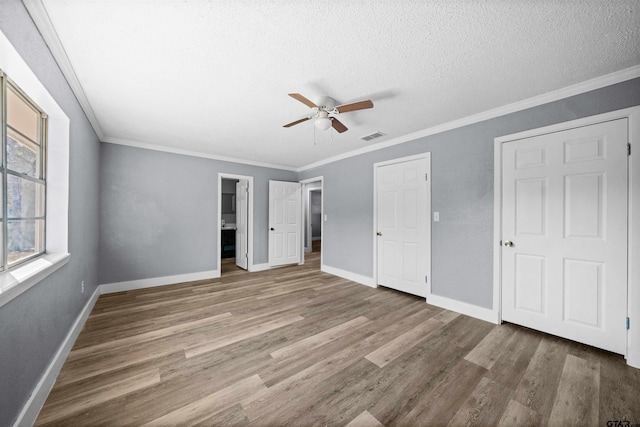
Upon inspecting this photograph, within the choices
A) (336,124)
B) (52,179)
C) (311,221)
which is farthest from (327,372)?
(311,221)

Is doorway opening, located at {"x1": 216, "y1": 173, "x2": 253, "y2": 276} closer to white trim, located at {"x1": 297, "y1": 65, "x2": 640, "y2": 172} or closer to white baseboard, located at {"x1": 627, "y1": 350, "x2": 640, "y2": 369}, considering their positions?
white trim, located at {"x1": 297, "y1": 65, "x2": 640, "y2": 172}

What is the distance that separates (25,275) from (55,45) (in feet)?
5.19

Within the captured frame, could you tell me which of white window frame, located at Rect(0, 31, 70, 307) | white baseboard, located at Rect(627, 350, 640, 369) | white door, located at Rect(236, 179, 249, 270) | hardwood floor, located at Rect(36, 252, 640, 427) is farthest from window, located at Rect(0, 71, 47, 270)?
white baseboard, located at Rect(627, 350, 640, 369)

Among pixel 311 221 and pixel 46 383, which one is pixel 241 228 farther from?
pixel 46 383

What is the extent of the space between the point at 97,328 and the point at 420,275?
4.04 meters

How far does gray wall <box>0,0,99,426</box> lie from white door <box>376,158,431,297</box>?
12.4ft

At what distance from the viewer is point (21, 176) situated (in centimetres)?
156

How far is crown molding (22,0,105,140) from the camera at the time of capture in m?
1.34

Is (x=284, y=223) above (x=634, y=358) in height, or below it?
above

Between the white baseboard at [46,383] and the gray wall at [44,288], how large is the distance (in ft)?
0.14

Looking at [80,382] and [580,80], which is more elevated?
[580,80]

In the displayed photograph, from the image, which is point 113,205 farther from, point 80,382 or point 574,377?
point 574,377

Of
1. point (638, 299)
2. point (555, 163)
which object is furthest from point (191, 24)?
point (638, 299)

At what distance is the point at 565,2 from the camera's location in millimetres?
1335
